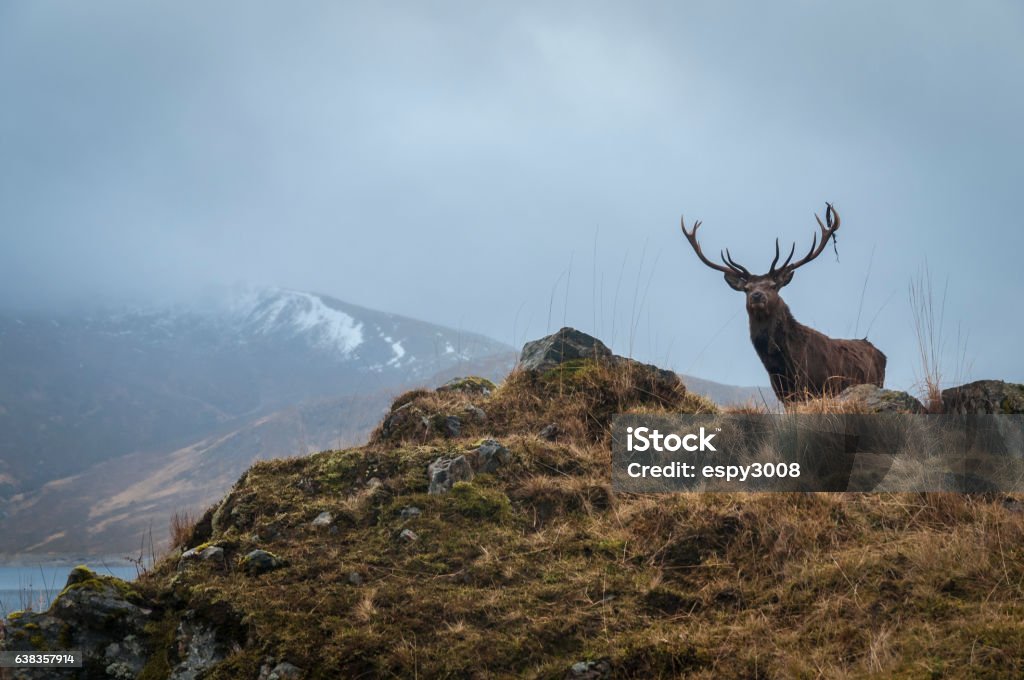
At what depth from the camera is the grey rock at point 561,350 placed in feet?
28.0

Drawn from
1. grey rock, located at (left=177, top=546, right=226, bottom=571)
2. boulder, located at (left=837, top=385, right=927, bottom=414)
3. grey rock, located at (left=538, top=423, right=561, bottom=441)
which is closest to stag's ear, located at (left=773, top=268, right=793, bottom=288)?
boulder, located at (left=837, top=385, right=927, bottom=414)

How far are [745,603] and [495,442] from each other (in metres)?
2.62

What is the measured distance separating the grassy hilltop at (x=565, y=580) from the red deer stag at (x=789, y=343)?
449cm

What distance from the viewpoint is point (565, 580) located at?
16.5 ft

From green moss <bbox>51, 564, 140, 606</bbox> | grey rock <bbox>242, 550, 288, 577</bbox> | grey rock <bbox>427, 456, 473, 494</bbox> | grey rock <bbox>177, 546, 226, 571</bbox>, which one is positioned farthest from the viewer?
grey rock <bbox>427, 456, 473, 494</bbox>

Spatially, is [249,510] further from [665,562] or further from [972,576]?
[972,576]

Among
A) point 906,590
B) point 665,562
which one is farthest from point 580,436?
point 906,590

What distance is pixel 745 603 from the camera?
468 centimetres

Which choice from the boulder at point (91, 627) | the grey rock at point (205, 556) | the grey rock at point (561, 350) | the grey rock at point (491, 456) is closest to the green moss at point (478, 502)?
the grey rock at point (491, 456)

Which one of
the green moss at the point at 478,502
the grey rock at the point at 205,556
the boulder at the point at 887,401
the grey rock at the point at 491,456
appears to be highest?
the boulder at the point at 887,401

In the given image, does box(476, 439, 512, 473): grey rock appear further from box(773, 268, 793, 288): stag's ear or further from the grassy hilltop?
box(773, 268, 793, 288): stag's ear

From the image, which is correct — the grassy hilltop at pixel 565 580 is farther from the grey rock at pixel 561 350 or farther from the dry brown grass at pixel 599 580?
the grey rock at pixel 561 350

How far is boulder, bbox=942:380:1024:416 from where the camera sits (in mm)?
6324

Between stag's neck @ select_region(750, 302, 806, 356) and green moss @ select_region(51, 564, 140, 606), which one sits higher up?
stag's neck @ select_region(750, 302, 806, 356)
